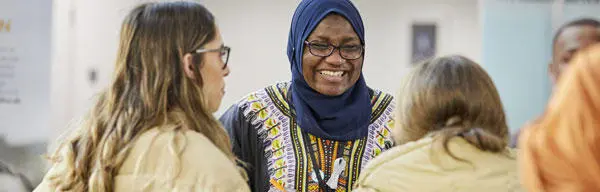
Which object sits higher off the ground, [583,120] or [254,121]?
[583,120]

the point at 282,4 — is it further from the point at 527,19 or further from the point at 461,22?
the point at 527,19

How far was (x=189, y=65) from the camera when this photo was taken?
5.96ft

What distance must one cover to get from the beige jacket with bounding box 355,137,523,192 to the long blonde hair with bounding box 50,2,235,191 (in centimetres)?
39

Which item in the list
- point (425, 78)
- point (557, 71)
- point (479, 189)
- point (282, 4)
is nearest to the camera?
point (479, 189)

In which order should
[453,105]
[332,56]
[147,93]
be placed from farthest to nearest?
[332,56]
[453,105]
[147,93]

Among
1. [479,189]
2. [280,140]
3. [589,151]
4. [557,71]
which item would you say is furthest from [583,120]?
[557,71]

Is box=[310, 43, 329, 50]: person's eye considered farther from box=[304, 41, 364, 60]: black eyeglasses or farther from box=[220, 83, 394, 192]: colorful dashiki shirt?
box=[220, 83, 394, 192]: colorful dashiki shirt

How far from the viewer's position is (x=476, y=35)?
7.98 m

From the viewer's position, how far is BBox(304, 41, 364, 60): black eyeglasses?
8.88ft

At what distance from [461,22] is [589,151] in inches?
278

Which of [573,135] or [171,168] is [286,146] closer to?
[171,168]

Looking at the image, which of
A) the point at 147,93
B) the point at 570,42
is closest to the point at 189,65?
the point at 147,93

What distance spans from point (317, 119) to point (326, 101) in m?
0.07

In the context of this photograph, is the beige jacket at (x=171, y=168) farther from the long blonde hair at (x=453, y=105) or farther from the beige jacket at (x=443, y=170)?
the long blonde hair at (x=453, y=105)
